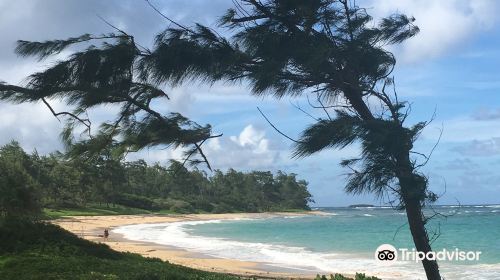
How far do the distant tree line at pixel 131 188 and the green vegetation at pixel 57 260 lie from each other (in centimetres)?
128

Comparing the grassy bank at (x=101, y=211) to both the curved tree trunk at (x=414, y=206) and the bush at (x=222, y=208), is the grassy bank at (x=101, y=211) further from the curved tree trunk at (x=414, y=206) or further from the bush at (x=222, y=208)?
the curved tree trunk at (x=414, y=206)

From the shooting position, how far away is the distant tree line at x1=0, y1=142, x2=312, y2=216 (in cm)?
1213

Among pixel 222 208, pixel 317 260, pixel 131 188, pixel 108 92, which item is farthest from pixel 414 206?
pixel 222 208

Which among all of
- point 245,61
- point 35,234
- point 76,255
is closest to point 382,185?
point 245,61

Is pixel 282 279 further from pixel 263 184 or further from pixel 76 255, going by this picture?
pixel 263 184

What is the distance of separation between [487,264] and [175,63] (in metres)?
18.3

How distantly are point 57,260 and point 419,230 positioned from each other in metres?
4.30

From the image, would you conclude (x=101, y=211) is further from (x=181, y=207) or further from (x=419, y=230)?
(x=419, y=230)

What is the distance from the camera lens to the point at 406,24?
11.1 ft

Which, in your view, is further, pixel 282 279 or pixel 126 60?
pixel 282 279

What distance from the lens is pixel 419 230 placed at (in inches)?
123

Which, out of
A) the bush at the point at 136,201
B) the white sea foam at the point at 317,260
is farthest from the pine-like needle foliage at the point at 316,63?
the bush at the point at 136,201

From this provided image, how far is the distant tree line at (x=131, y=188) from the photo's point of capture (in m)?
12.1

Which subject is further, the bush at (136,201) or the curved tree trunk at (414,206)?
the bush at (136,201)
